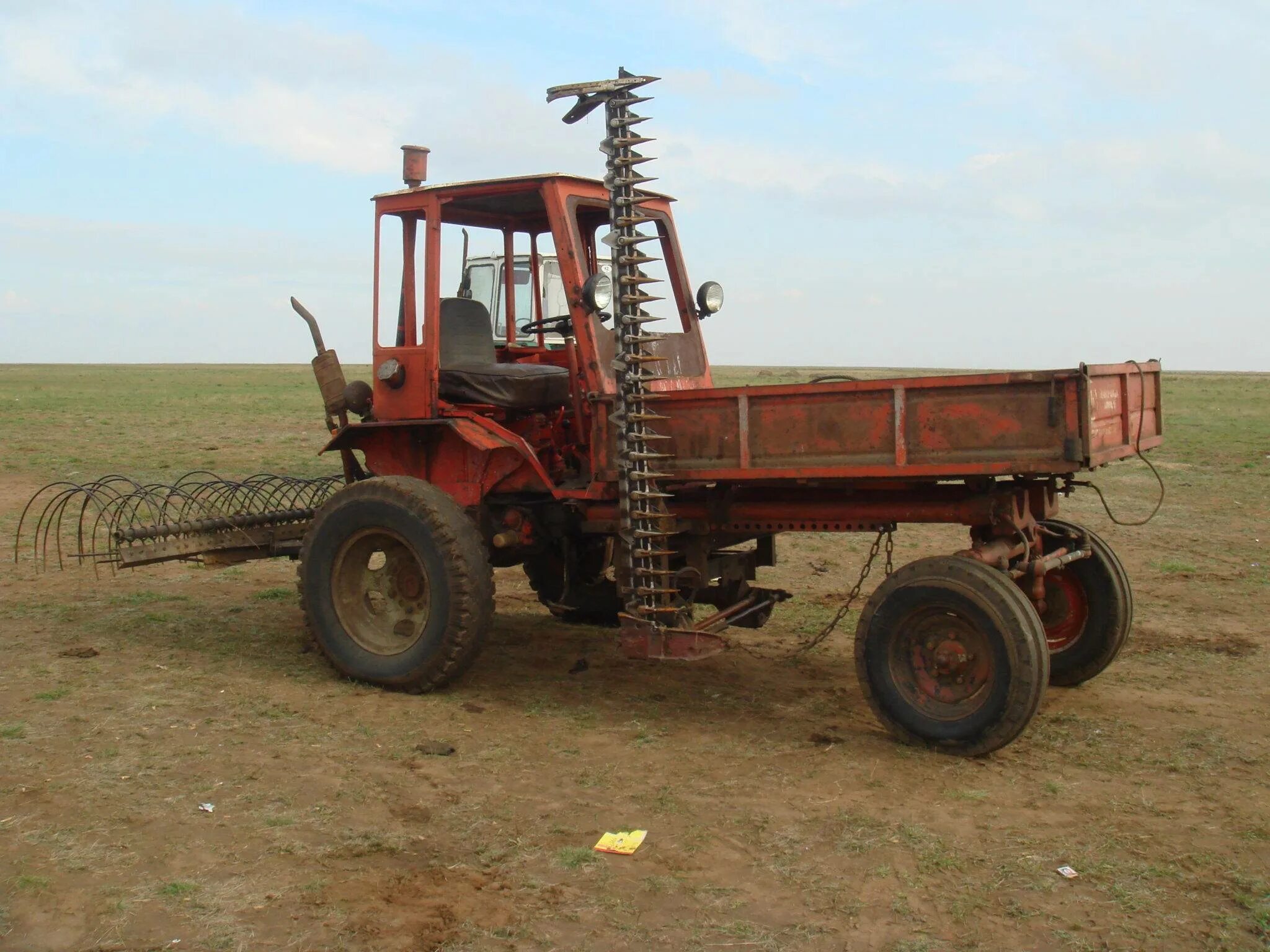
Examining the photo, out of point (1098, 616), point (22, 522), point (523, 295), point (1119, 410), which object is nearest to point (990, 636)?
point (1119, 410)

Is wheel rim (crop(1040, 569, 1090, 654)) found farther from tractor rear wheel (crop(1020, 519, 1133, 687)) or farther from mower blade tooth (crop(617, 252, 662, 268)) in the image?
mower blade tooth (crop(617, 252, 662, 268))

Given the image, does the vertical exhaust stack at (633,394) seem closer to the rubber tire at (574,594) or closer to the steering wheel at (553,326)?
the steering wheel at (553,326)

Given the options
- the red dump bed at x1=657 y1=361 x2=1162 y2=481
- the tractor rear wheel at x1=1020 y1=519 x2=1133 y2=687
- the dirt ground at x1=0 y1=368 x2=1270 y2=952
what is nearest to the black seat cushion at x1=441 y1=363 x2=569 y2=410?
the red dump bed at x1=657 y1=361 x2=1162 y2=481

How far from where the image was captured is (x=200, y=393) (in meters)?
41.1

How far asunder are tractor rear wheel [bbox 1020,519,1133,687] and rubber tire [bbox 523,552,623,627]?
252 cm

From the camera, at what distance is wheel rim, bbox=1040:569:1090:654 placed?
6.92m

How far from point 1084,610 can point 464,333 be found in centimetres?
383

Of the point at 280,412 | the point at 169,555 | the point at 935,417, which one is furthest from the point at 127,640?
the point at 280,412

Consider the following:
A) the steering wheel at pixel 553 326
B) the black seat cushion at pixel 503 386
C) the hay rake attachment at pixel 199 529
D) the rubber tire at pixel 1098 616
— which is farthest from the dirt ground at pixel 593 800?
the steering wheel at pixel 553 326

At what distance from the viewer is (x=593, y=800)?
5.22 meters

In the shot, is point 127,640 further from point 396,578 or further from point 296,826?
point 296,826

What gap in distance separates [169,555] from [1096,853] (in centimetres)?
561

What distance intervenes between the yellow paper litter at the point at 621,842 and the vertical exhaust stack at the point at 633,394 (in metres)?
1.54

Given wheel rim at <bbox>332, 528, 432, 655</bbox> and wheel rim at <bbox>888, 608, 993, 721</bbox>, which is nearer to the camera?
wheel rim at <bbox>888, 608, 993, 721</bbox>
